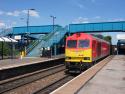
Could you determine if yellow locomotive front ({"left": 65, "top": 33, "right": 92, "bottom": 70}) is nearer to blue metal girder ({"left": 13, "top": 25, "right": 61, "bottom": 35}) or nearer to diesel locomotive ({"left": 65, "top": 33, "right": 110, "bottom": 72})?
diesel locomotive ({"left": 65, "top": 33, "right": 110, "bottom": 72})

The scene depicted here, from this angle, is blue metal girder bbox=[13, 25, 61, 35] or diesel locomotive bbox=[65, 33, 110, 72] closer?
diesel locomotive bbox=[65, 33, 110, 72]

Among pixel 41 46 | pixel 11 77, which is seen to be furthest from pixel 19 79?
pixel 41 46

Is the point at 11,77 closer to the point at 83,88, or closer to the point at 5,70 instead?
the point at 5,70

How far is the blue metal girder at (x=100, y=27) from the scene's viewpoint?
56219 millimetres

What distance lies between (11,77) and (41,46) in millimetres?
29163

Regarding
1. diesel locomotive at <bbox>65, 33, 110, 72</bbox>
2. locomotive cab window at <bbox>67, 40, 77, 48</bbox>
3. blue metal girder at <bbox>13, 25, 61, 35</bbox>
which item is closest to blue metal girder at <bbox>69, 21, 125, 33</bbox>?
blue metal girder at <bbox>13, 25, 61, 35</bbox>

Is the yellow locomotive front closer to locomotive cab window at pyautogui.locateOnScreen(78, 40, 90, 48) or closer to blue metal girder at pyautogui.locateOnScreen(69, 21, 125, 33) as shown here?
locomotive cab window at pyautogui.locateOnScreen(78, 40, 90, 48)

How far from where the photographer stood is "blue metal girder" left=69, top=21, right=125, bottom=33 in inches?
2213

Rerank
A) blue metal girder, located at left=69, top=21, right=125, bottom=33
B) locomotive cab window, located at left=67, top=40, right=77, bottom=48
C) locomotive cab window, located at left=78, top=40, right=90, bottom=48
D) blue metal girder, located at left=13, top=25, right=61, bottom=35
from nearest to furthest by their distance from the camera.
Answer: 1. locomotive cab window, located at left=78, top=40, right=90, bottom=48
2. locomotive cab window, located at left=67, top=40, right=77, bottom=48
3. blue metal girder, located at left=69, top=21, right=125, bottom=33
4. blue metal girder, located at left=13, top=25, right=61, bottom=35

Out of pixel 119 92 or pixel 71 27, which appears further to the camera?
pixel 71 27

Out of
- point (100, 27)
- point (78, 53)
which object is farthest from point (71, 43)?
point (100, 27)

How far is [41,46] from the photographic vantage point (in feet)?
161

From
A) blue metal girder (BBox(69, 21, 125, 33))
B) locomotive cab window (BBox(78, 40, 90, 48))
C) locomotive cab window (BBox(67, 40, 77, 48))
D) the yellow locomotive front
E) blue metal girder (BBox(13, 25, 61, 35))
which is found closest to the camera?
the yellow locomotive front

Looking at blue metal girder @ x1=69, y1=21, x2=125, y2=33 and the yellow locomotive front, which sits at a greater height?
blue metal girder @ x1=69, y1=21, x2=125, y2=33
